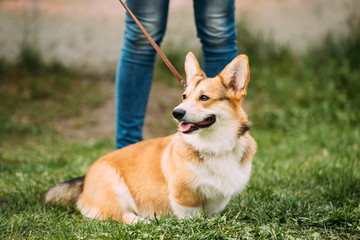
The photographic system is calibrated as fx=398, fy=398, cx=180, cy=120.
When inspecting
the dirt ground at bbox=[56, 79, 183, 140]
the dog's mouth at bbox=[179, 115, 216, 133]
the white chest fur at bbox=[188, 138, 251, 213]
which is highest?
the dog's mouth at bbox=[179, 115, 216, 133]

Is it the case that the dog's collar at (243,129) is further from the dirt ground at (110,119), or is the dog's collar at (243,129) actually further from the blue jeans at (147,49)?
the dirt ground at (110,119)

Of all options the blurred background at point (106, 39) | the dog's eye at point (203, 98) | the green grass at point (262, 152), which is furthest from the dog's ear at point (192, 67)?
the blurred background at point (106, 39)

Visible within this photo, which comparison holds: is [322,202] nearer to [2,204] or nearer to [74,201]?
[74,201]

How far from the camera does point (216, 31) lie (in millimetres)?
2916

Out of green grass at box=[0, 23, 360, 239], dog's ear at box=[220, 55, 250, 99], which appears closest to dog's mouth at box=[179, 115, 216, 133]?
dog's ear at box=[220, 55, 250, 99]

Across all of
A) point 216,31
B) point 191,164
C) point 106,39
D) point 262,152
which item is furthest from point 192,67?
point 106,39

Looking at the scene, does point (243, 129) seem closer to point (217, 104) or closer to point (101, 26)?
point (217, 104)

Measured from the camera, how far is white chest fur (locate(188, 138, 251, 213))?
231 centimetres

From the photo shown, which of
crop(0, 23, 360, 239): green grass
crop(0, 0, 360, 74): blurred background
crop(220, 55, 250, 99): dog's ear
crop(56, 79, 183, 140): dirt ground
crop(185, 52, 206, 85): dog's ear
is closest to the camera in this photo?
crop(0, 23, 360, 239): green grass

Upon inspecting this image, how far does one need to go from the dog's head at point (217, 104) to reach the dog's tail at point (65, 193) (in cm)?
99

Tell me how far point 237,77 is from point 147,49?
2.99ft

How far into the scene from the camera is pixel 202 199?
7.75 feet

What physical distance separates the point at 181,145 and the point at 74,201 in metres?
0.96

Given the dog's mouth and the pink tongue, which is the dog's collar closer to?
the dog's mouth
